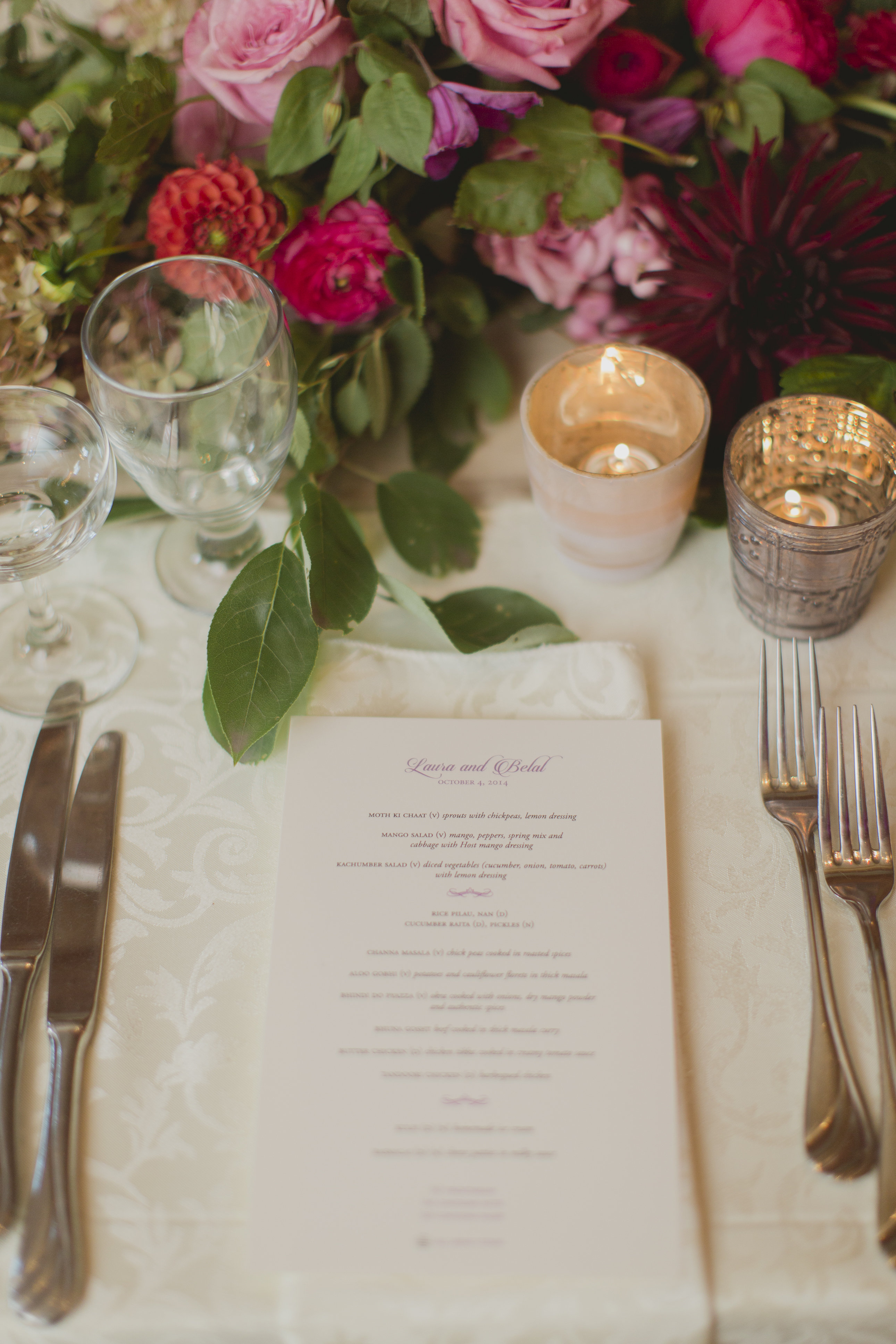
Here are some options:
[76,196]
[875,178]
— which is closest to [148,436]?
[76,196]

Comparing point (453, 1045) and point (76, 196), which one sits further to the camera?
point (76, 196)

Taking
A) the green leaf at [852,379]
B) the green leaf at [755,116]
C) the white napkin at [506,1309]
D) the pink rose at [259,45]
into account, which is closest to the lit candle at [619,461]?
the green leaf at [852,379]

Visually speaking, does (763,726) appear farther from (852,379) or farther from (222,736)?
(222,736)

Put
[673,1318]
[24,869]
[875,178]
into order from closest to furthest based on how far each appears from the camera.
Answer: [673,1318] → [24,869] → [875,178]

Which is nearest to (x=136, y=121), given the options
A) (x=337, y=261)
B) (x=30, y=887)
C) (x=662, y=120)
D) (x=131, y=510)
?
(x=337, y=261)

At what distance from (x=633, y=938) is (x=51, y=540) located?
43cm

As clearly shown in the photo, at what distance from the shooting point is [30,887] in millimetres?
556

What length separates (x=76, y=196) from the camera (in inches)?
27.6

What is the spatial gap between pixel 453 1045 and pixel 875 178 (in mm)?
658

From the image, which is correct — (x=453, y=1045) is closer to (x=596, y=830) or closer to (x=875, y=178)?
(x=596, y=830)

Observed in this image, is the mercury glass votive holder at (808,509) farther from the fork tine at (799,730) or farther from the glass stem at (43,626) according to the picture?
the glass stem at (43,626)

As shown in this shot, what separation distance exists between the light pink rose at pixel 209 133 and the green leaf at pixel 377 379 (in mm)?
162

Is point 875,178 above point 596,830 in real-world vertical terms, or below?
above

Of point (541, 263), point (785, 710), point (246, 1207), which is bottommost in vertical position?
point (246, 1207)
